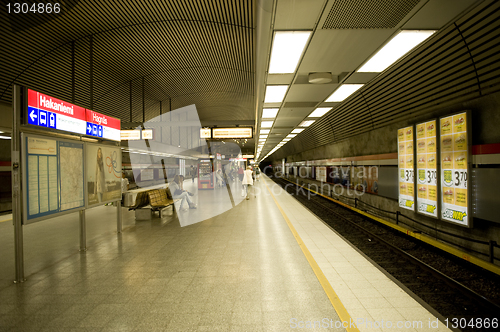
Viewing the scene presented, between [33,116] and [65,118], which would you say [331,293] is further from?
[65,118]

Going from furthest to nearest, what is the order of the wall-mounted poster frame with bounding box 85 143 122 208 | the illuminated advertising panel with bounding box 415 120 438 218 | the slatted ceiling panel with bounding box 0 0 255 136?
the illuminated advertising panel with bounding box 415 120 438 218 → the wall-mounted poster frame with bounding box 85 143 122 208 → the slatted ceiling panel with bounding box 0 0 255 136

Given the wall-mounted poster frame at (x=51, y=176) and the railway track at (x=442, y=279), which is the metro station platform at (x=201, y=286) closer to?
the railway track at (x=442, y=279)

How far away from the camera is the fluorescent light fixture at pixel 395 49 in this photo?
3801 millimetres

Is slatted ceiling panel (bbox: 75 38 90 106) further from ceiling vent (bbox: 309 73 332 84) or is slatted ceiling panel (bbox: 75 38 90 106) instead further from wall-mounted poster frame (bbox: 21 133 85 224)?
ceiling vent (bbox: 309 73 332 84)

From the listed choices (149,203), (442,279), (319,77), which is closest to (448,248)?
(442,279)

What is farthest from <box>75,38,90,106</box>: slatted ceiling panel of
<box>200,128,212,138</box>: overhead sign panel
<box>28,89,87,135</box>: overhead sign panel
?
<box>200,128,212,138</box>: overhead sign panel

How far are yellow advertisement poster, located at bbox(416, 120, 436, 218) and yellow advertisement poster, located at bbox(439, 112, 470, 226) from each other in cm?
25

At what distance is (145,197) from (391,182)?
848cm

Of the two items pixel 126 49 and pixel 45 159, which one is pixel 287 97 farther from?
pixel 45 159

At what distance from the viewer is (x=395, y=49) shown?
4316 mm

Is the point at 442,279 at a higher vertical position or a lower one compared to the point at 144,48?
lower

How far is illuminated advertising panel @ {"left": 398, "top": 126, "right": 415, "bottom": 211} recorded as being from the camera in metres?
6.60

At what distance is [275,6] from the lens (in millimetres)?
2924

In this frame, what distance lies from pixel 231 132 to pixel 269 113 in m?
1.79
